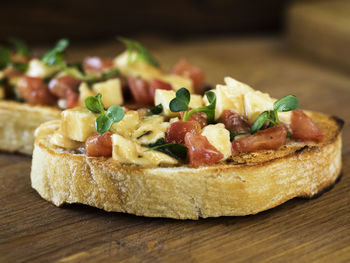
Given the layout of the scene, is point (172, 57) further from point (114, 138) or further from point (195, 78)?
point (114, 138)

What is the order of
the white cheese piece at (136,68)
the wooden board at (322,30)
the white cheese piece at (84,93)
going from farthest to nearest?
the wooden board at (322,30)
the white cheese piece at (136,68)
the white cheese piece at (84,93)

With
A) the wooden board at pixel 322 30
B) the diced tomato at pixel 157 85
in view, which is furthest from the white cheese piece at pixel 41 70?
the wooden board at pixel 322 30

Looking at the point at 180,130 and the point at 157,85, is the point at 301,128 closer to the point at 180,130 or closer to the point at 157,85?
the point at 180,130

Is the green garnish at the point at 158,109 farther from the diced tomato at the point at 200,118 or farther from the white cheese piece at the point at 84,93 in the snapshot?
the white cheese piece at the point at 84,93

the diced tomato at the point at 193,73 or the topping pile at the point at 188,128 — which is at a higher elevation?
the topping pile at the point at 188,128

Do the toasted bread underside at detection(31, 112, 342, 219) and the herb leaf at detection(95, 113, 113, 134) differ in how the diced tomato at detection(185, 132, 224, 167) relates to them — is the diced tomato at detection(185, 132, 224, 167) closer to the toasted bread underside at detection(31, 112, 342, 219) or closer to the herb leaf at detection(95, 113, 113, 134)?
the toasted bread underside at detection(31, 112, 342, 219)

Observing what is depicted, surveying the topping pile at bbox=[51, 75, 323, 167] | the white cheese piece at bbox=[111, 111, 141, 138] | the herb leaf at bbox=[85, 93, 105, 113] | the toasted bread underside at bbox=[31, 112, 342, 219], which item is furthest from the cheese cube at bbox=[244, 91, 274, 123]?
the herb leaf at bbox=[85, 93, 105, 113]

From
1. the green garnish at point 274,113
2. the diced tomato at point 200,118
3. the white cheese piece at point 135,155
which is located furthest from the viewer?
the diced tomato at point 200,118
